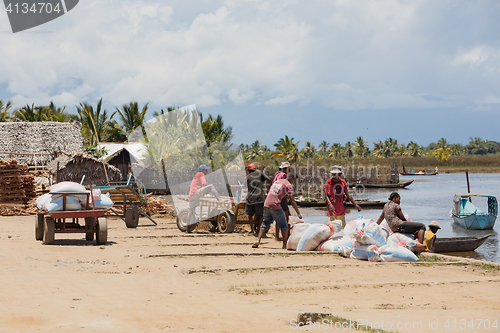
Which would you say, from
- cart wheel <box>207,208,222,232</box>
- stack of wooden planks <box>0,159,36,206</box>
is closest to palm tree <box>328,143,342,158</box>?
stack of wooden planks <box>0,159,36,206</box>

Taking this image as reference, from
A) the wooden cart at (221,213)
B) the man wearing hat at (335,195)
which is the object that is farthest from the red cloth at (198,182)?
the man wearing hat at (335,195)

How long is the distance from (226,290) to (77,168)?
1906 cm

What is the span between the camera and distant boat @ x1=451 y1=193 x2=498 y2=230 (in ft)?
69.0

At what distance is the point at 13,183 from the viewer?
54.5ft

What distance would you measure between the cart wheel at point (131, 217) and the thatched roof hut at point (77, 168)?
10123 mm

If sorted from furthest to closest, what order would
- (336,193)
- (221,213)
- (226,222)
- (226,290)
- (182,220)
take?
(182,220) < (221,213) < (226,222) < (336,193) < (226,290)

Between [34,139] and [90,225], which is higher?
[34,139]

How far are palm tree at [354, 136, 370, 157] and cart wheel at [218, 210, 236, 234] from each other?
9315 centimetres

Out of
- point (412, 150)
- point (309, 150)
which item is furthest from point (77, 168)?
point (412, 150)

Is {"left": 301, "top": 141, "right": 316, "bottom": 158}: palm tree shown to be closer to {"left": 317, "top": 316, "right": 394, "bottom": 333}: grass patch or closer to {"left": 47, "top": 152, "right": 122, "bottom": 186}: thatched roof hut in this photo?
{"left": 47, "top": 152, "right": 122, "bottom": 186}: thatched roof hut

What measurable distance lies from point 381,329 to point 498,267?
173 inches

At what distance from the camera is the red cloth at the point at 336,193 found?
9234mm

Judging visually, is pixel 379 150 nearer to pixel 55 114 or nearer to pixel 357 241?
pixel 55 114

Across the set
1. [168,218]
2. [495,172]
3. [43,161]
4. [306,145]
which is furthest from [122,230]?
[495,172]
